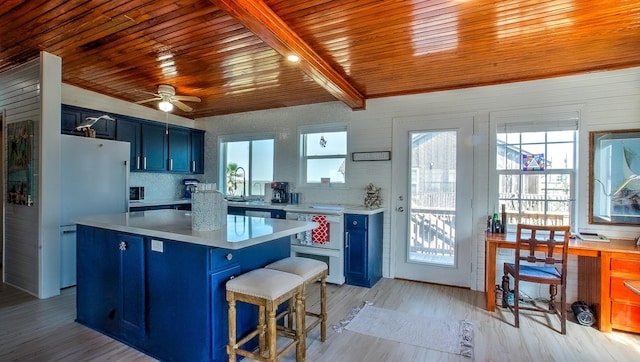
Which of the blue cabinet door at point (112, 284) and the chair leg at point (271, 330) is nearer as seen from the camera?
the chair leg at point (271, 330)

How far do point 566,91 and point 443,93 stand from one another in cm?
126

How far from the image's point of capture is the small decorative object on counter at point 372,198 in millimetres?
4297

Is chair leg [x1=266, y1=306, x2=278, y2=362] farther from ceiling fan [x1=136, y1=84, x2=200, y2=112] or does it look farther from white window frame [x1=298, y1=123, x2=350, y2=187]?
white window frame [x1=298, y1=123, x2=350, y2=187]

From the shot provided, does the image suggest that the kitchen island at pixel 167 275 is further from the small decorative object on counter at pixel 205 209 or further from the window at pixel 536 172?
the window at pixel 536 172

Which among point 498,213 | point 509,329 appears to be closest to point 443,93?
point 498,213

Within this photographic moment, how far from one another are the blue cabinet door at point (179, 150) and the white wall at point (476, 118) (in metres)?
0.98

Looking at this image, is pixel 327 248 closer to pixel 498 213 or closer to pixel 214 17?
pixel 498 213

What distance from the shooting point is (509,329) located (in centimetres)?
284

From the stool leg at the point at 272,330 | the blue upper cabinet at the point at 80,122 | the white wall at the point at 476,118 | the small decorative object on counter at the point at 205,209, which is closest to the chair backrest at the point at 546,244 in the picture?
the white wall at the point at 476,118

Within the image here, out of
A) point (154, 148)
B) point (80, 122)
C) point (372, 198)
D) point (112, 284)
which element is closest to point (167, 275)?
point (112, 284)

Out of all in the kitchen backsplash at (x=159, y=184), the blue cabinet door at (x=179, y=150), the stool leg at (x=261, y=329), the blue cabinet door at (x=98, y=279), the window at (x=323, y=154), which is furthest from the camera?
the blue cabinet door at (x=179, y=150)

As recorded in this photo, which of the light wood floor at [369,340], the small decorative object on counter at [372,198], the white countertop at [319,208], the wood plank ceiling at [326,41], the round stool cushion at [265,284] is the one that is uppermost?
the wood plank ceiling at [326,41]

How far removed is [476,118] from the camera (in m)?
3.88

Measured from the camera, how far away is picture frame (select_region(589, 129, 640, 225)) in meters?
3.22
